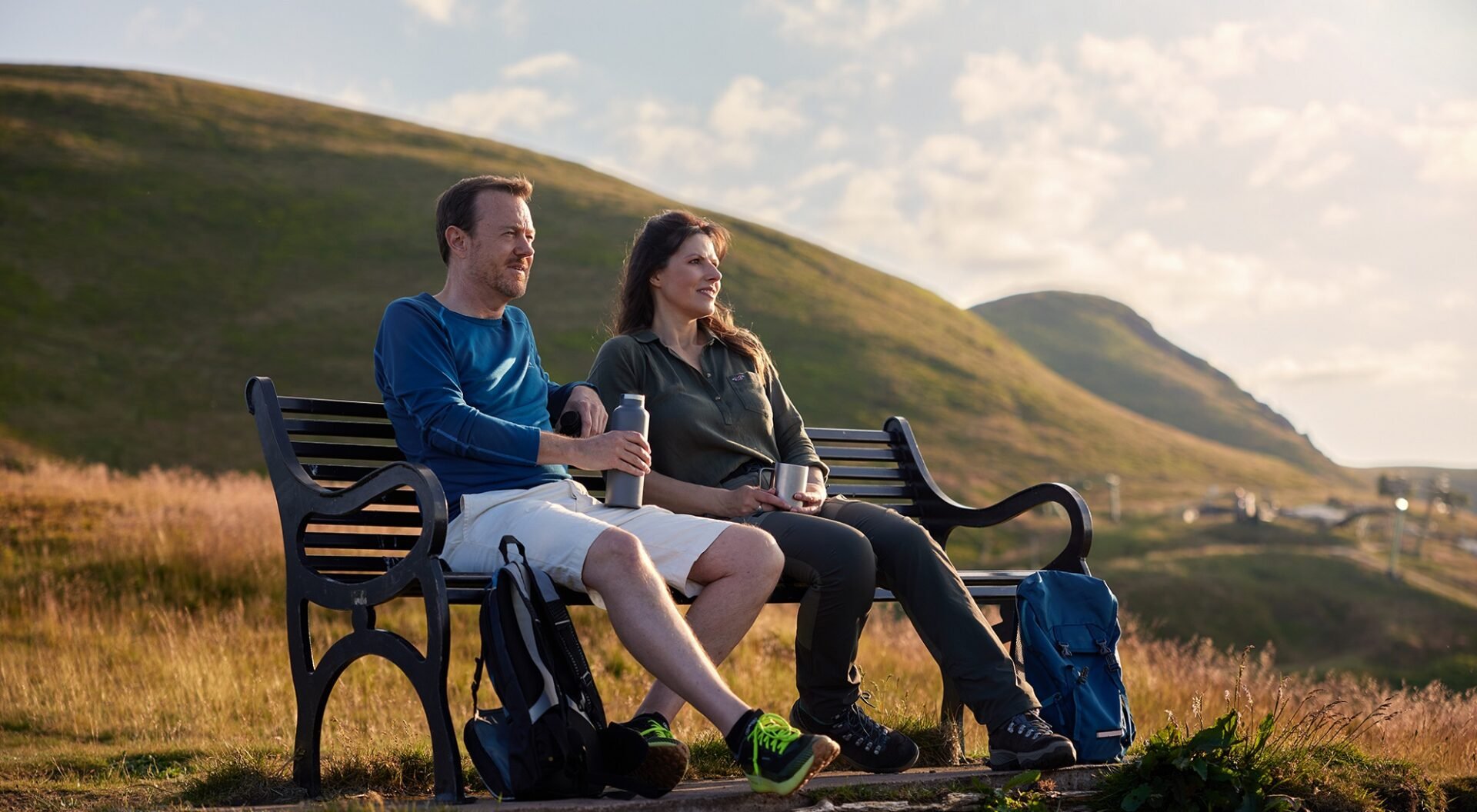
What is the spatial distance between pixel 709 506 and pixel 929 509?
70.3 inches

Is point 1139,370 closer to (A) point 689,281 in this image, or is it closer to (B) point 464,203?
(A) point 689,281

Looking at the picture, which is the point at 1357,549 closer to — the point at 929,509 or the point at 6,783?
the point at 929,509

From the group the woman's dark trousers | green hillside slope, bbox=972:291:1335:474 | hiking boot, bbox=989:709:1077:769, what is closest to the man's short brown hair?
the woman's dark trousers

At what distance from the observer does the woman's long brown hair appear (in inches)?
220

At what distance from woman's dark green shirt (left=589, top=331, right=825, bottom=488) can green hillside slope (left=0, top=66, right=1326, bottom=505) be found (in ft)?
97.3

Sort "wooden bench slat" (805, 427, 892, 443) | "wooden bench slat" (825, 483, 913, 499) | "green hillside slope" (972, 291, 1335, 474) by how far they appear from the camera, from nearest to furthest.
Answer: "wooden bench slat" (825, 483, 913, 499)
"wooden bench slat" (805, 427, 892, 443)
"green hillside slope" (972, 291, 1335, 474)

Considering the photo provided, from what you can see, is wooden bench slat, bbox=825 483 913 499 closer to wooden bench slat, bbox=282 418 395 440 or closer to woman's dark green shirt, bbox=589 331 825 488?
woman's dark green shirt, bbox=589 331 825 488

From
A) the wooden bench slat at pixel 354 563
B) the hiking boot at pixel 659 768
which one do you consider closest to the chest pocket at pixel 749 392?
the wooden bench slat at pixel 354 563

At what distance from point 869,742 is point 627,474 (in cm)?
132

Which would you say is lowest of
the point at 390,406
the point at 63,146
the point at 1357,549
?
the point at 1357,549

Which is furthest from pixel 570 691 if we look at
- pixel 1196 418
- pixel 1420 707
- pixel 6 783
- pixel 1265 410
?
pixel 1265 410

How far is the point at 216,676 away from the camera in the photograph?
726 cm

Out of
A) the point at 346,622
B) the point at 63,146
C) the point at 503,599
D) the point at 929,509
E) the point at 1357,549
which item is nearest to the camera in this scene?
the point at 503,599

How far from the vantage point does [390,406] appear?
4.71 meters
